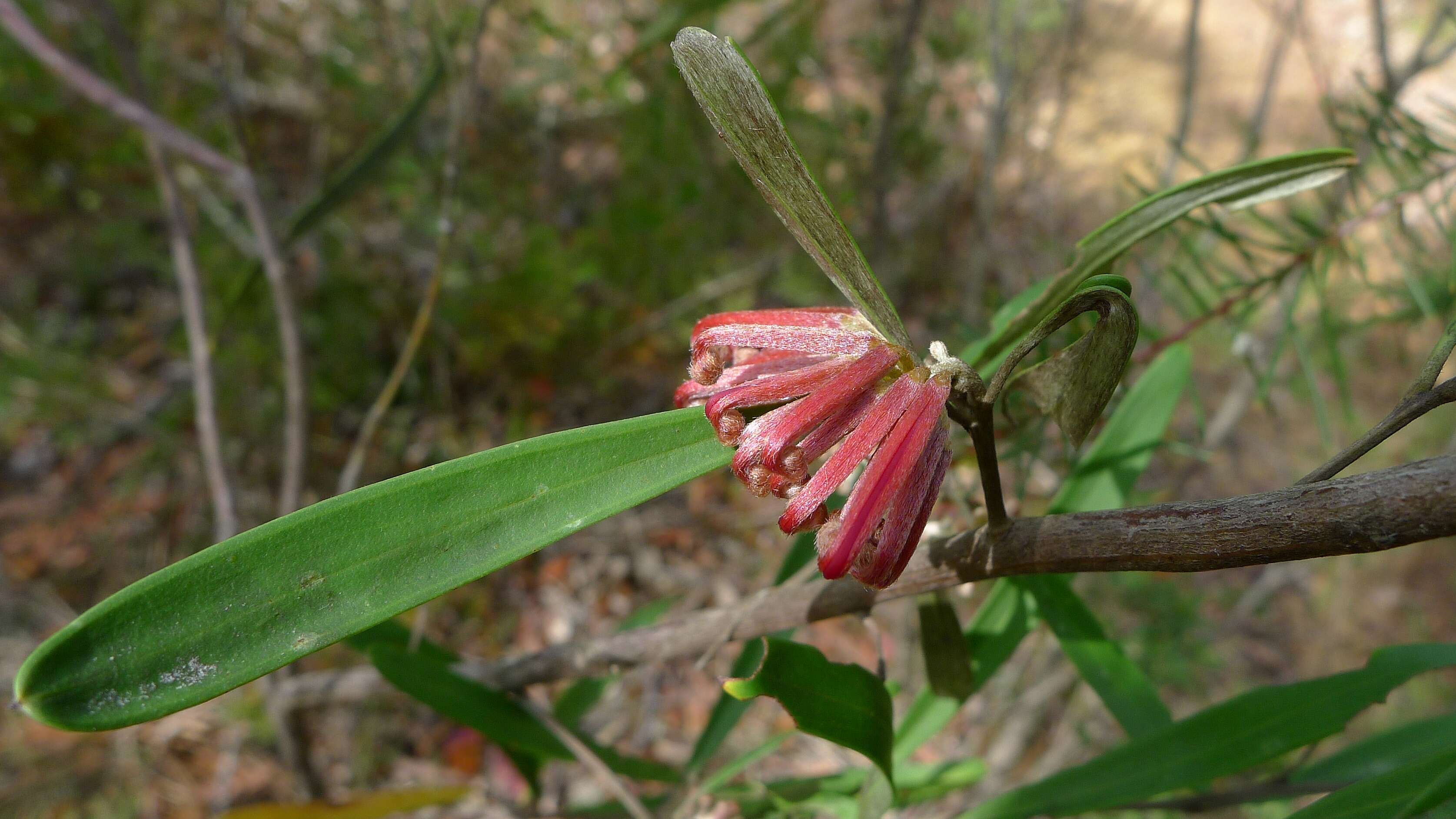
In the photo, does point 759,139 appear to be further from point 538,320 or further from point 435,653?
point 538,320

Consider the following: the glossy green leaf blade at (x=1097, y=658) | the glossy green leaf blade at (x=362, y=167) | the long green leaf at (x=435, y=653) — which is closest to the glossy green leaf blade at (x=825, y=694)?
the glossy green leaf blade at (x=1097, y=658)

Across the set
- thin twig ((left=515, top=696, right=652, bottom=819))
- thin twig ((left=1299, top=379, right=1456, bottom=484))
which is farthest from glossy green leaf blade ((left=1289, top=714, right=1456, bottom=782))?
thin twig ((left=515, top=696, right=652, bottom=819))

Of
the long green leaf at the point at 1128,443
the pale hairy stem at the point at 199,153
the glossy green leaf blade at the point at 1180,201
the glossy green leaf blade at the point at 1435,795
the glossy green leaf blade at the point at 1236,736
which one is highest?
the pale hairy stem at the point at 199,153

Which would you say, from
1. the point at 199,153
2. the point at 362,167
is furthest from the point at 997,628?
the point at 199,153

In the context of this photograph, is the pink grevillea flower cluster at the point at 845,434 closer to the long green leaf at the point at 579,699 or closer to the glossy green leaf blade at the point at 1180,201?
the glossy green leaf blade at the point at 1180,201

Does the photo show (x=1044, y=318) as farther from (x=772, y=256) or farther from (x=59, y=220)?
(x=59, y=220)
